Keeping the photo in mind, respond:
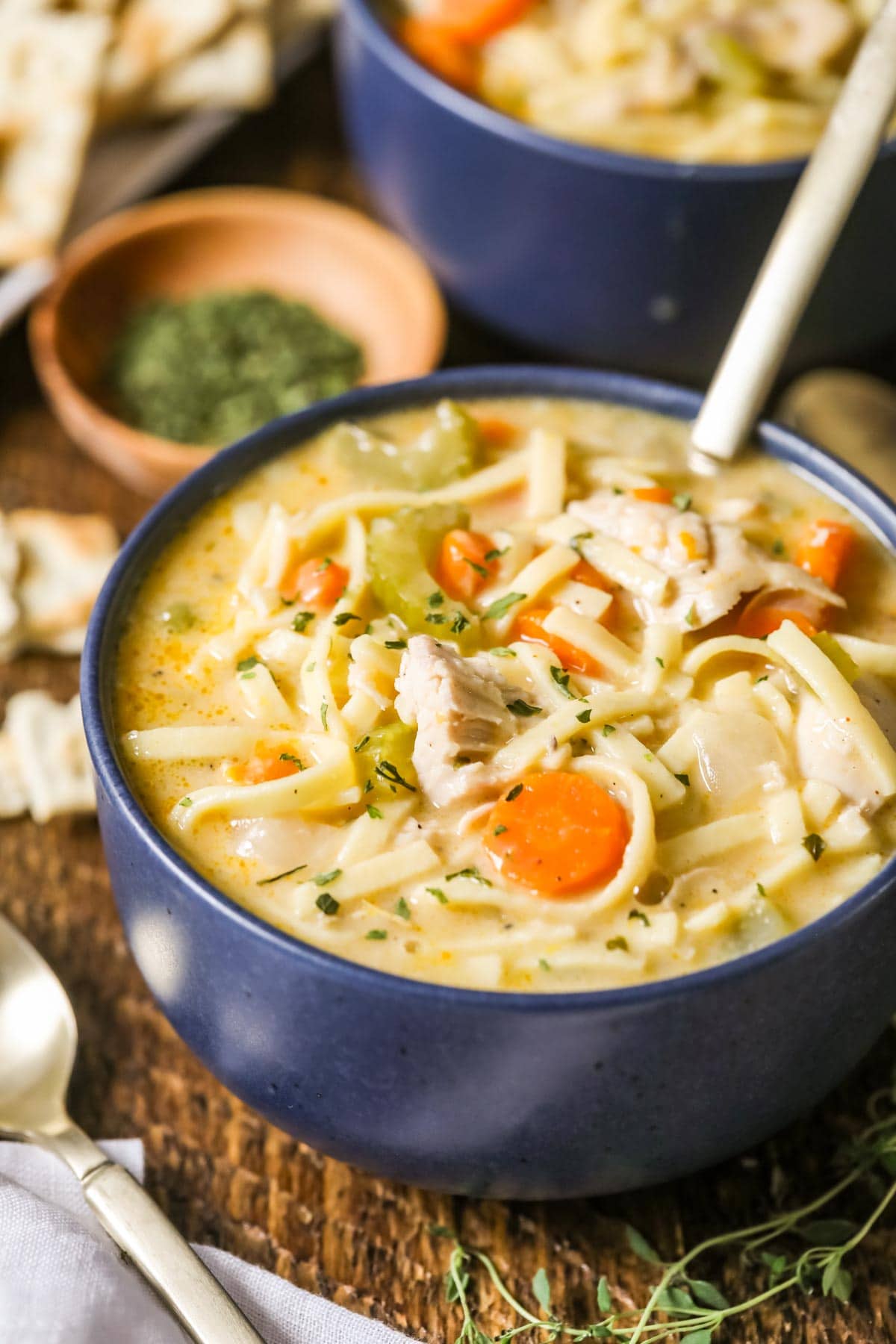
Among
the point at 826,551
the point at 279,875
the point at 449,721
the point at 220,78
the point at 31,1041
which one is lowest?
the point at 31,1041

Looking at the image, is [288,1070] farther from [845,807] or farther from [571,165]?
[571,165]

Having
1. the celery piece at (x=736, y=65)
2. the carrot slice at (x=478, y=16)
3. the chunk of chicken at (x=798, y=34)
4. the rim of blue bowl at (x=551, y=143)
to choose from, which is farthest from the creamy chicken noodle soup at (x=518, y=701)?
the carrot slice at (x=478, y=16)

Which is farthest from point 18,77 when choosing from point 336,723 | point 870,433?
point 336,723

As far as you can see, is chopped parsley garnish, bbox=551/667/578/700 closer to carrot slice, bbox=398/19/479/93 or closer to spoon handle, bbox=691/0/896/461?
spoon handle, bbox=691/0/896/461

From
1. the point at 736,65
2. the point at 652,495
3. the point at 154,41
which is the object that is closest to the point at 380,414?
the point at 652,495

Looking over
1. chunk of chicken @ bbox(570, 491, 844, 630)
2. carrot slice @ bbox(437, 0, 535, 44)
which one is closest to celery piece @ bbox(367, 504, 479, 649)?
chunk of chicken @ bbox(570, 491, 844, 630)

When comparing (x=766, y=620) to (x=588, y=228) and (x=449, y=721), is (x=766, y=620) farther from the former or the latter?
(x=588, y=228)
